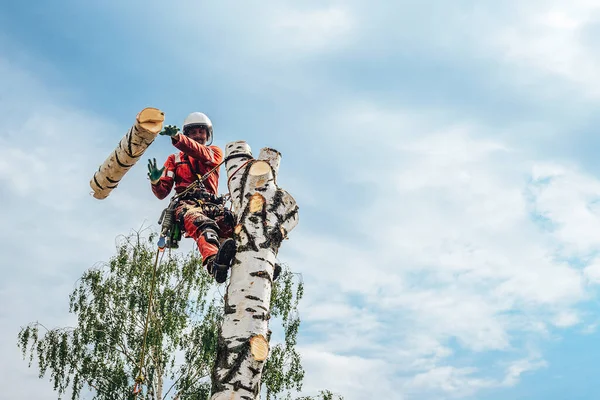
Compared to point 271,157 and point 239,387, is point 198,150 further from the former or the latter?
point 239,387

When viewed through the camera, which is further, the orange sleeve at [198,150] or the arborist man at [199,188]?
the orange sleeve at [198,150]

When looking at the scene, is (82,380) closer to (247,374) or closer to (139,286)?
(139,286)

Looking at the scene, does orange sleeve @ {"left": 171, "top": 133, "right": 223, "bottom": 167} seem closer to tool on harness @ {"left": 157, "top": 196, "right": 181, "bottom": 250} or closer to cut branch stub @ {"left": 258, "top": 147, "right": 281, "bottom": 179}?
tool on harness @ {"left": 157, "top": 196, "right": 181, "bottom": 250}

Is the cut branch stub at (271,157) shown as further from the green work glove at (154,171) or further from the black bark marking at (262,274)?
the green work glove at (154,171)

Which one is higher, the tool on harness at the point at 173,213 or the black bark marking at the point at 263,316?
the tool on harness at the point at 173,213

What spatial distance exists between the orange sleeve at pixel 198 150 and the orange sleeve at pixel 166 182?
0.51 m

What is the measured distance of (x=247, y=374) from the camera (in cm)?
407

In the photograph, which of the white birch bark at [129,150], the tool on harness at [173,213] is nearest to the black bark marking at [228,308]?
the white birch bark at [129,150]

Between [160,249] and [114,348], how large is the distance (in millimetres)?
10359

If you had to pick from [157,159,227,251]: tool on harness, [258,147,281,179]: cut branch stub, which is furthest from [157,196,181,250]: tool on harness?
[258,147,281,179]: cut branch stub

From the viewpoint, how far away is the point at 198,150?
6203 mm

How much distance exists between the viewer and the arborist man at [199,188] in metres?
5.56

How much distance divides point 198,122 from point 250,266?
3013 millimetres

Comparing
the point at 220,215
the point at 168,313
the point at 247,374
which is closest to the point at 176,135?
the point at 220,215
